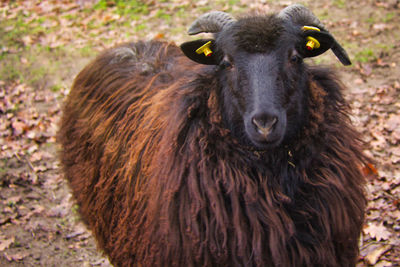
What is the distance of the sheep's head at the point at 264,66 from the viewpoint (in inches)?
108

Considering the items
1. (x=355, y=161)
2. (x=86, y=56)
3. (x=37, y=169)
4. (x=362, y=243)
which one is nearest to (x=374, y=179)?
(x=362, y=243)

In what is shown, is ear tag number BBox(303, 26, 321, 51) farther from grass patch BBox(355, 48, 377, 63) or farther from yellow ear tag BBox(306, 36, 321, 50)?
grass patch BBox(355, 48, 377, 63)

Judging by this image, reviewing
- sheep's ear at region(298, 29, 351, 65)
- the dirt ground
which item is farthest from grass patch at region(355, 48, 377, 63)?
sheep's ear at region(298, 29, 351, 65)

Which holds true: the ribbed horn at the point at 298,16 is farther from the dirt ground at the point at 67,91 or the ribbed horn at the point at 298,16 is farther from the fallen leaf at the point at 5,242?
the fallen leaf at the point at 5,242

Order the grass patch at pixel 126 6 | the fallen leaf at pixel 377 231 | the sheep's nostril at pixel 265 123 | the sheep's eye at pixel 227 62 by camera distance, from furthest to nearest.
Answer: the grass patch at pixel 126 6, the fallen leaf at pixel 377 231, the sheep's eye at pixel 227 62, the sheep's nostril at pixel 265 123

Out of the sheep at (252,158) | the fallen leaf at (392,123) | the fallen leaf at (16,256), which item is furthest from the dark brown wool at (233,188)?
the fallen leaf at (392,123)

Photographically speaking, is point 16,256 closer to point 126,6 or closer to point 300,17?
point 300,17

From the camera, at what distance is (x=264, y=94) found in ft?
9.03

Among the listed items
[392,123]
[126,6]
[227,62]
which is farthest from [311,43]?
[126,6]

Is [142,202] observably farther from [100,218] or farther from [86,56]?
[86,56]

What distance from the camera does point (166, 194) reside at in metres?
3.08

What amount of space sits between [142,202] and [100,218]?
2.89 ft

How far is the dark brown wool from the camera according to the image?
293 centimetres

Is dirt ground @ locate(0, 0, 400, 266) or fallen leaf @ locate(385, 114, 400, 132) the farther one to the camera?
fallen leaf @ locate(385, 114, 400, 132)
